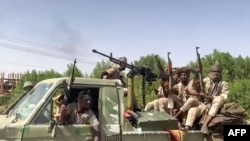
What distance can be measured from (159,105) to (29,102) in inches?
97.8

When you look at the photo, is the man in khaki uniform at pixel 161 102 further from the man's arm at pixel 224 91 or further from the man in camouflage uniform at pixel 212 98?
the man's arm at pixel 224 91

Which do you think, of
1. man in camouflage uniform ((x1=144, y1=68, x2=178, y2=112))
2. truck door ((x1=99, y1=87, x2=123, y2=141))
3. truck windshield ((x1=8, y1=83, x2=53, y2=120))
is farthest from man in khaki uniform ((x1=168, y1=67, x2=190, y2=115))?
truck windshield ((x1=8, y1=83, x2=53, y2=120))

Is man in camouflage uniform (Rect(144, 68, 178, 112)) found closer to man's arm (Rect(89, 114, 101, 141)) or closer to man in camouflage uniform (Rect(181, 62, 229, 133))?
man in camouflage uniform (Rect(181, 62, 229, 133))

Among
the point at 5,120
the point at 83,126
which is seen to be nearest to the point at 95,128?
the point at 83,126

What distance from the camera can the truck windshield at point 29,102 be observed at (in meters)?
6.36

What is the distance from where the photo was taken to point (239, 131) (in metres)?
6.48

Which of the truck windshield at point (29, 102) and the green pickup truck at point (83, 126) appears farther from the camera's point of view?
the truck windshield at point (29, 102)

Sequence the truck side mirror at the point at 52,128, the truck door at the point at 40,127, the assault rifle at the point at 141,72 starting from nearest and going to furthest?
the truck door at the point at 40,127
the truck side mirror at the point at 52,128
the assault rifle at the point at 141,72

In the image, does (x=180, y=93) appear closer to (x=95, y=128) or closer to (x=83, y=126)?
(x=95, y=128)

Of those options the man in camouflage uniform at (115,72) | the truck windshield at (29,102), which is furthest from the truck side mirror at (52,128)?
the man in camouflage uniform at (115,72)

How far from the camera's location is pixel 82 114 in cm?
654

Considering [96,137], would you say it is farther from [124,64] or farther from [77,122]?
[124,64]

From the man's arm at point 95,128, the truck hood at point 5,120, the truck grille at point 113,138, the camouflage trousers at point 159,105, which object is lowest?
the truck grille at point 113,138

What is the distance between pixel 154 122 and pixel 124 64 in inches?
54.9
